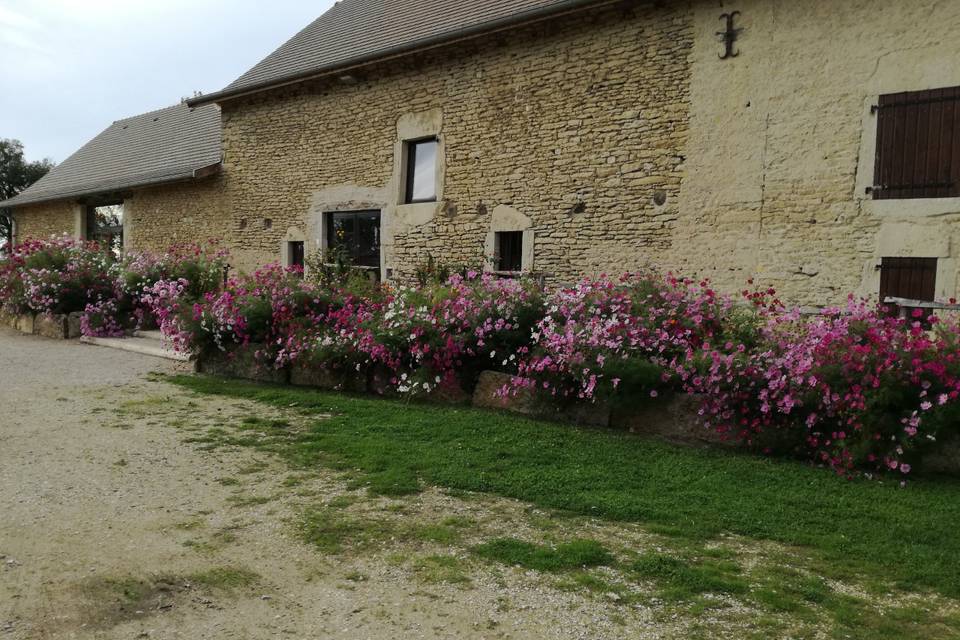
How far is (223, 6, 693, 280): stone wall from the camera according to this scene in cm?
900

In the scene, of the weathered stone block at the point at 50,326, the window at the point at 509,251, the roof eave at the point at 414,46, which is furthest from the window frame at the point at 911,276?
the weathered stone block at the point at 50,326

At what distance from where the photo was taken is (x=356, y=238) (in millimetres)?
12578

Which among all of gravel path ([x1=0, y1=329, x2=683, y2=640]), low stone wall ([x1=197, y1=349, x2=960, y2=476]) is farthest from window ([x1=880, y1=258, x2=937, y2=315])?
gravel path ([x1=0, y1=329, x2=683, y2=640])

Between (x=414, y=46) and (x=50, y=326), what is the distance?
289 inches

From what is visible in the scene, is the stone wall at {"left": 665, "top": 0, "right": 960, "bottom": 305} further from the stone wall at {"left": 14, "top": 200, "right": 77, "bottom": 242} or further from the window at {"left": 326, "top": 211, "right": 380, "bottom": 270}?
the stone wall at {"left": 14, "top": 200, "right": 77, "bottom": 242}

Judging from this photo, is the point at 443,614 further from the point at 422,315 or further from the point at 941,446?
the point at 422,315

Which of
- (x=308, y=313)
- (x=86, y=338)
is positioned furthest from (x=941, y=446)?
(x=86, y=338)

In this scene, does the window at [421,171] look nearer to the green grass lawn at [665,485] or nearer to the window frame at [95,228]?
the green grass lawn at [665,485]

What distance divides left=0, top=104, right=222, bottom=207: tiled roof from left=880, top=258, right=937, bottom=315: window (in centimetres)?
1256

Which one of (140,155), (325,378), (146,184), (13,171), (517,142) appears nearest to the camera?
(325,378)

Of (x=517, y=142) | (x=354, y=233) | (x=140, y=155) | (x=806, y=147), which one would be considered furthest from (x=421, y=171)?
(x=140, y=155)

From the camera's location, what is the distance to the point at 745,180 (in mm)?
8328

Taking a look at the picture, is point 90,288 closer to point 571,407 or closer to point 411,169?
point 411,169

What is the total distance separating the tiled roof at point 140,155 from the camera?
52.5 feet
